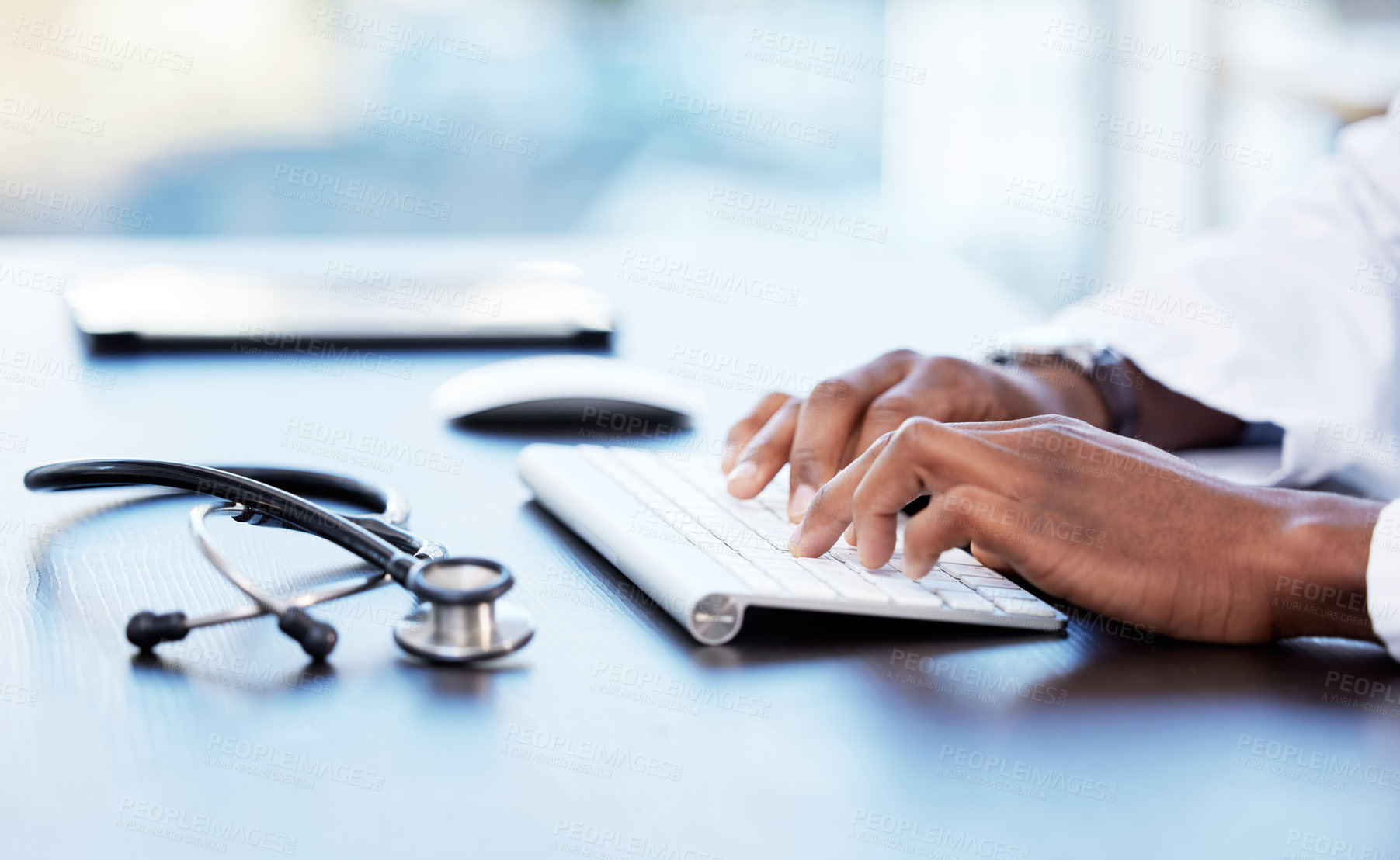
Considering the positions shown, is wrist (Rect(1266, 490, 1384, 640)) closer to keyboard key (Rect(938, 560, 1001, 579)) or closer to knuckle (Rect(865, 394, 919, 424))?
keyboard key (Rect(938, 560, 1001, 579))

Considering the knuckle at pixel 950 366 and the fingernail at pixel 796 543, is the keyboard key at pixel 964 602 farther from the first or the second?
the knuckle at pixel 950 366

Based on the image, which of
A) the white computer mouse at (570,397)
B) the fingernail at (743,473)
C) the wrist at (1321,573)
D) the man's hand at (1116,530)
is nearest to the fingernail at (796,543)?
the man's hand at (1116,530)

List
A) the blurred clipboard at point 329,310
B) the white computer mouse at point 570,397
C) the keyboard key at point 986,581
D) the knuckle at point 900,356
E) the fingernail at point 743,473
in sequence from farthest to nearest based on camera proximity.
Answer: the blurred clipboard at point 329,310, the white computer mouse at point 570,397, the knuckle at point 900,356, the fingernail at point 743,473, the keyboard key at point 986,581

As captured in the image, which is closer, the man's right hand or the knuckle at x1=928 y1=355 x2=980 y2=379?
the man's right hand

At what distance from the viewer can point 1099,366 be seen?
1.06m

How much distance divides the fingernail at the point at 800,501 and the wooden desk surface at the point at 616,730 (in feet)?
0.42

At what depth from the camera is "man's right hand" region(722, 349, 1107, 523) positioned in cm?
79

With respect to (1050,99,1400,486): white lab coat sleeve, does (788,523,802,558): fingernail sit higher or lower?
lower

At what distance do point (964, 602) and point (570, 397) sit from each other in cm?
49

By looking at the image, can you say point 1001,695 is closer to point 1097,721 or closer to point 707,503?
point 1097,721

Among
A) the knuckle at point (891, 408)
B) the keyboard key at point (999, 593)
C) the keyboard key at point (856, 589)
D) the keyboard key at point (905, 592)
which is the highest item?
the knuckle at point (891, 408)

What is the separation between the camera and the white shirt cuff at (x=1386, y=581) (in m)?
0.59

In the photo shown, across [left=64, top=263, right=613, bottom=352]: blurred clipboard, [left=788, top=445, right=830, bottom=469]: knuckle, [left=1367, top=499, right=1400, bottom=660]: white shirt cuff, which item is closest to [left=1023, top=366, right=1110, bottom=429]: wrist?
[left=788, top=445, right=830, bottom=469]: knuckle

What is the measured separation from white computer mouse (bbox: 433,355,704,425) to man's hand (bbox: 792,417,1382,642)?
380mm
